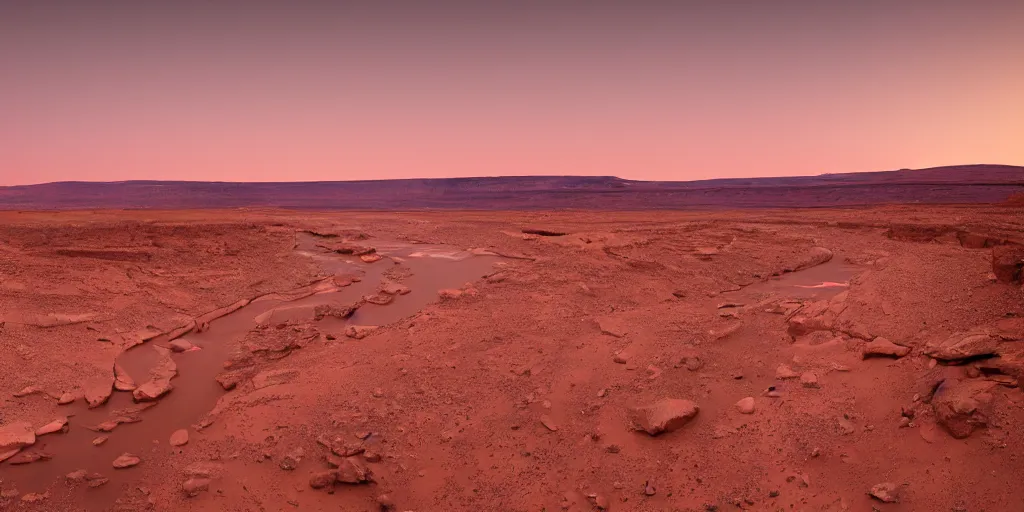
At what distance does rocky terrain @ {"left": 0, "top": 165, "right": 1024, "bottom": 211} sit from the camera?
32.1m

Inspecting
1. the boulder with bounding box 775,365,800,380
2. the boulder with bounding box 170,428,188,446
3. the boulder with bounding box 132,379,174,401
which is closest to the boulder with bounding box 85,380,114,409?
the boulder with bounding box 132,379,174,401

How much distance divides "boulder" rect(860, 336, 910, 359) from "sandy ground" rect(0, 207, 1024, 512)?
0.03 meters

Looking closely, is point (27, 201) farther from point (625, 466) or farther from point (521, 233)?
point (625, 466)

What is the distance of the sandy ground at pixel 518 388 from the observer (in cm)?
406

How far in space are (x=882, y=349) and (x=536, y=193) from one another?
130ft

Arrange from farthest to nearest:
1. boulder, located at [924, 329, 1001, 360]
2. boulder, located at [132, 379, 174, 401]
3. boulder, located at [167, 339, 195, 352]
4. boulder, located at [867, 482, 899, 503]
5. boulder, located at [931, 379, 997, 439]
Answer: boulder, located at [167, 339, 195, 352] → boulder, located at [132, 379, 174, 401] → boulder, located at [924, 329, 1001, 360] → boulder, located at [931, 379, 997, 439] → boulder, located at [867, 482, 899, 503]

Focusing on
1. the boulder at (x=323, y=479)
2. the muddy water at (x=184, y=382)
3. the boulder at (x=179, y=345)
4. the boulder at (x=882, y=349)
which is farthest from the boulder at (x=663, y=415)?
the boulder at (x=179, y=345)

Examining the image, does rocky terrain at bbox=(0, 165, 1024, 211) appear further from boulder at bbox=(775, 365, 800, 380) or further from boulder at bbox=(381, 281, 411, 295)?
boulder at bbox=(775, 365, 800, 380)

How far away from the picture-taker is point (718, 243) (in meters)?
13.8

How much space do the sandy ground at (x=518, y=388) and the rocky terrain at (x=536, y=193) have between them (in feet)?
83.5

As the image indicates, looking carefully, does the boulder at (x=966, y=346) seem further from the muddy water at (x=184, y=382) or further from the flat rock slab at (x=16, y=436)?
the flat rock slab at (x=16, y=436)

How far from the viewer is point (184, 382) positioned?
668 centimetres

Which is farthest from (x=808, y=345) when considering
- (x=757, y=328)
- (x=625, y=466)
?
(x=625, y=466)

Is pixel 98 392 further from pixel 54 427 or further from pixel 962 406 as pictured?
pixel 962 406
